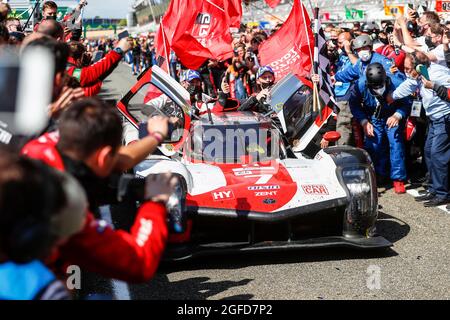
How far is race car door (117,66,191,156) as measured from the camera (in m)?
6.63

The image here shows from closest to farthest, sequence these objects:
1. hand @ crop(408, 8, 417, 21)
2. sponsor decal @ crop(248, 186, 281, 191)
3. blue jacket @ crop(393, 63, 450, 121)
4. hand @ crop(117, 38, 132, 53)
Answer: hand @ crop(117, 38, 132, 53)
sponsor decal @ crop(248, 186, 281, 191)
blue jacket @ crop(393, 63, 450, 121)
hand @ crop(408, 8, 417, 21)

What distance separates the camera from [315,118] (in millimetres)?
7527

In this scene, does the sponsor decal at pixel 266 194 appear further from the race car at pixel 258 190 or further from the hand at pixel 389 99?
the hand at pixel 389 99

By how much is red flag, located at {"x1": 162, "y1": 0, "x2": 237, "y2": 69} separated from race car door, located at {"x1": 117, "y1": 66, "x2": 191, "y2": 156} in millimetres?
3522

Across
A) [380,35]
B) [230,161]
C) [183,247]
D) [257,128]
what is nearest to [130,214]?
[183,247]

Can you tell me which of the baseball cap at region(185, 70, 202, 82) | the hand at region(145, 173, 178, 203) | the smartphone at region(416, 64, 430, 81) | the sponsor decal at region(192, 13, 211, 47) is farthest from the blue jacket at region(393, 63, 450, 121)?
the hand at region(145, 173, 178, 203)

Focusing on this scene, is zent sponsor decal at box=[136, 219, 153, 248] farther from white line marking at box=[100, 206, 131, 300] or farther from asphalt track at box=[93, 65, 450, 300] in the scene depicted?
asphalt track at box=[93, 65, 450, 300]

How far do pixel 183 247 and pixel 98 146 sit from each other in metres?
2.95

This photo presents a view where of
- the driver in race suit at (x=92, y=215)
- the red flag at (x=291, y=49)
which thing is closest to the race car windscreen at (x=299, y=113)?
the red flag at (x=291, y=49)

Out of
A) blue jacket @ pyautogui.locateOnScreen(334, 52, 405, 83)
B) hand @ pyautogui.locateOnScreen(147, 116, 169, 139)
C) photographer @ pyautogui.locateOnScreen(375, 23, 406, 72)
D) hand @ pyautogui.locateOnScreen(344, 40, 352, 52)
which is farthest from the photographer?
hand @ pyautogui.locateOnScreen(344, 40, 352, 52)

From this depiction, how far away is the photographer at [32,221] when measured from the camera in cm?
169

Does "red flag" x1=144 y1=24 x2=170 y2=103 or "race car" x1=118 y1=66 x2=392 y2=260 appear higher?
"red flag" x1=144 y1=24 x2=170 y2=103

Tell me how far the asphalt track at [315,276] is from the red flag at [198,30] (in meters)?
5.92
